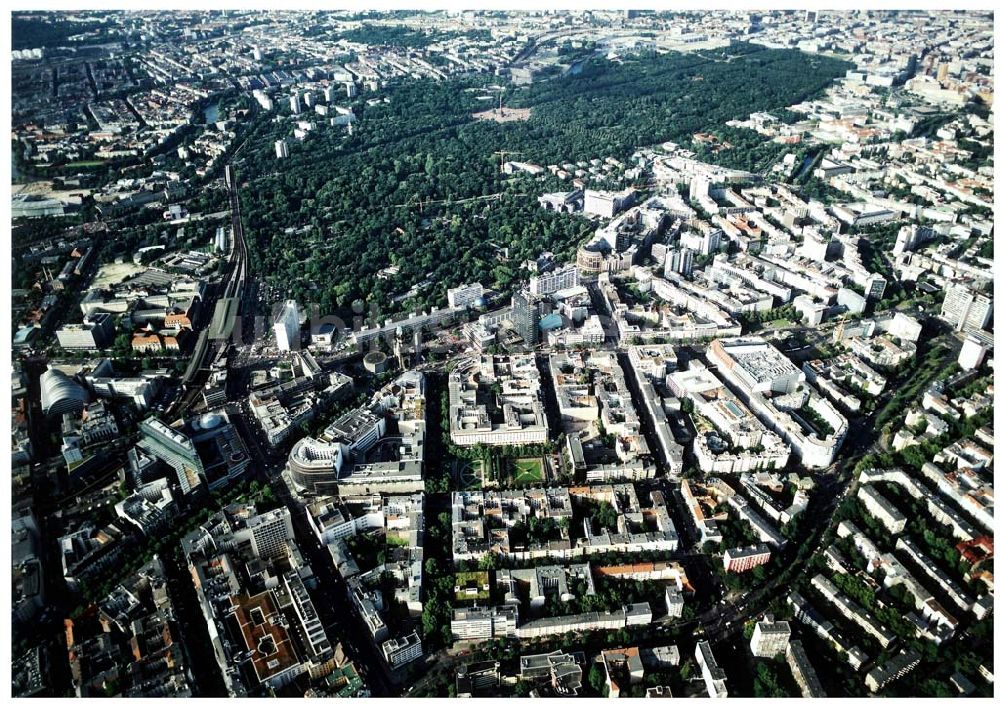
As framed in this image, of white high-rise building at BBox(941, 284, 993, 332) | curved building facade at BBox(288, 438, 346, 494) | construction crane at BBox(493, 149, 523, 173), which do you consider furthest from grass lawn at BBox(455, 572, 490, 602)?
construction crane at BBox(493, 149, 523, 173)

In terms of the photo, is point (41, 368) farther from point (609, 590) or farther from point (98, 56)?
point (98, 56)

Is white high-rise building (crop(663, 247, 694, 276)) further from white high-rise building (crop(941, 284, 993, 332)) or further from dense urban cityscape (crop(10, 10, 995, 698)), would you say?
white high-rise building (crop(941, 284, 993, 332))

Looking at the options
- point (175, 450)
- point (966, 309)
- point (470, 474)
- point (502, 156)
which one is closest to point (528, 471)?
point (470, 474)

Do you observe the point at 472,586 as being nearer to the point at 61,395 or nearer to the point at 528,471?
the point at 528,471

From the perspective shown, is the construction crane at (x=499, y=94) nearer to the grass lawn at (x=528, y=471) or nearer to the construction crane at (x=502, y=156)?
the construction crane at (x=502, y=156)

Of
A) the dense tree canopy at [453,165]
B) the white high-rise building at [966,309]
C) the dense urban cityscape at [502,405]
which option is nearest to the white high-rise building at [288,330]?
the dense urban cityscape at [502,405]

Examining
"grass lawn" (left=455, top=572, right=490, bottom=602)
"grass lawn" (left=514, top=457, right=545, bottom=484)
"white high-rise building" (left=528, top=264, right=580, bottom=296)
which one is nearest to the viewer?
"grass lawn" (left=455, top=572, right=490, bottom=602)
